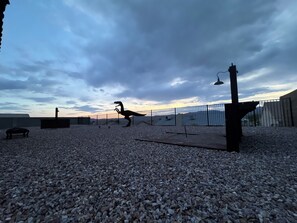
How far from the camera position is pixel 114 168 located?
2.89 metres

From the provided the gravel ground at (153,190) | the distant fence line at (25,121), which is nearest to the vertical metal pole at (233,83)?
the gravel ground at (153,190)

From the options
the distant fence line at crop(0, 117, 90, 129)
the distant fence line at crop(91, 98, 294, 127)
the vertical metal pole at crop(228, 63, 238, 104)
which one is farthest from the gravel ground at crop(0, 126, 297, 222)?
the distant fence line at crop(0, 117, 90, 129)

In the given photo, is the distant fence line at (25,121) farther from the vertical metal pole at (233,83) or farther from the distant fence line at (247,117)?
the vertical metal pole at (233,83)

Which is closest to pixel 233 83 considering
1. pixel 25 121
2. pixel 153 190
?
pixel 153 190

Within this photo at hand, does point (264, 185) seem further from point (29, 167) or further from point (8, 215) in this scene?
point (29, 167)

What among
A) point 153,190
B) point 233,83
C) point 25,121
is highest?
point 233,83

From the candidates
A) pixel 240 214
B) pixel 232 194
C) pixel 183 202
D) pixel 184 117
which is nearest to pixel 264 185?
pixel 232 194

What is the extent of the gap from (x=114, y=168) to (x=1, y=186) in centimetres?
176

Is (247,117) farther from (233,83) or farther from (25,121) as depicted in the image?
(25,121)

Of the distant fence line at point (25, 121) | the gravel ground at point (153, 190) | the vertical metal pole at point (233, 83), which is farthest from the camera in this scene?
the distant fence line at point (25, 121)

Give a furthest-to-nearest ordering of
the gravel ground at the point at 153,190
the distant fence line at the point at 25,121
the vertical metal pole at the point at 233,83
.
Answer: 1. the distant fence line at the point at 25,121
2. the vertical metal pole at the point at 233,83
3. the gravel ground at the point at 153,190

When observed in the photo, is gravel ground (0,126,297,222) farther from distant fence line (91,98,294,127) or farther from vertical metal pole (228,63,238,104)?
distant fence line (91,98,294,127)

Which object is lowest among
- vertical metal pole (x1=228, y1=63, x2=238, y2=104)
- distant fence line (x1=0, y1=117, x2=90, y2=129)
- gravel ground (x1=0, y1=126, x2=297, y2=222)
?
gravel ground (x1=0, y1=126, x2=297, y2=222)

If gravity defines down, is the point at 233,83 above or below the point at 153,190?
above
